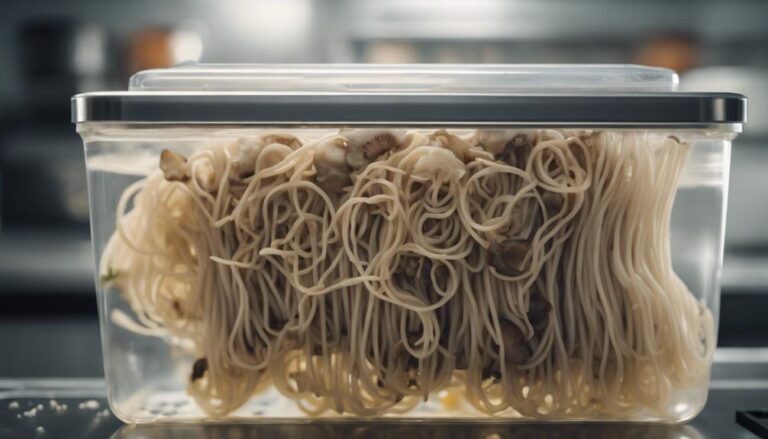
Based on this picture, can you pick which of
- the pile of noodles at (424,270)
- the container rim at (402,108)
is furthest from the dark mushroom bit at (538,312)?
the container rim at (402,108)

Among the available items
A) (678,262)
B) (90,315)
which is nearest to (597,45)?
(90,315)

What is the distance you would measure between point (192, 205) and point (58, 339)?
120cm

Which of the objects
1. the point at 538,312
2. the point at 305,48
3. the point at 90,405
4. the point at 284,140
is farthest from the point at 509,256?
the point at 305,48

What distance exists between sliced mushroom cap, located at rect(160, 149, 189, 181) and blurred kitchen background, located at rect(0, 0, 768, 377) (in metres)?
1.42

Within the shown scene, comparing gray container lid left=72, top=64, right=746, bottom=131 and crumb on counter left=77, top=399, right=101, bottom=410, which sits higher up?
gray container lid left=72, top=64, right=746, bottom=131

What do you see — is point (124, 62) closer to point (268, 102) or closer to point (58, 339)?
point (58, 339)

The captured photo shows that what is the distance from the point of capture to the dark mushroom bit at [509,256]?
54 centimetres

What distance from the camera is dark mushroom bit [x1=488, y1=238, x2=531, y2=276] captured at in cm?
54

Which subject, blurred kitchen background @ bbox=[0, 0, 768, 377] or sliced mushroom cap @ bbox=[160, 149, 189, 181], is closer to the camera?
sliced mushroom cap @ bbox=[160, 149, 189, 181]

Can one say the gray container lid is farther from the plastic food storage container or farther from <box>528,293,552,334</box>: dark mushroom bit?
<box>528,293,552,334</box>: dark mushroom bit

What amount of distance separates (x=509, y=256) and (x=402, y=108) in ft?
0.37

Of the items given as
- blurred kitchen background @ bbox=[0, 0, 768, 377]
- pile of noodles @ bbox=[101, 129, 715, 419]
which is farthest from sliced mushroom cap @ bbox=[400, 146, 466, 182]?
blurred kitchen background @ bbox=[0, 0, 768, 377]

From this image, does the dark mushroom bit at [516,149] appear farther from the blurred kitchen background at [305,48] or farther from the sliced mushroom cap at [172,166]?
the blurred kitchen background at [305,48]

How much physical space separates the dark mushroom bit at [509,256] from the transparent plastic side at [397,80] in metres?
0.11
